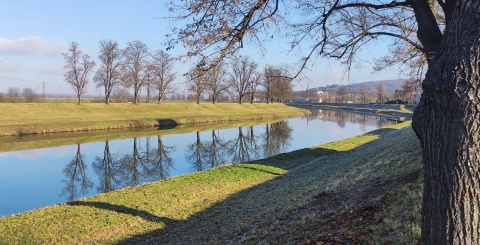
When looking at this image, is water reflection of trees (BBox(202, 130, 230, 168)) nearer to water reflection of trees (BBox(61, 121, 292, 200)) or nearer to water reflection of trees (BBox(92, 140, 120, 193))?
water reflection of trees (BBox(61, 121, 292, 200))

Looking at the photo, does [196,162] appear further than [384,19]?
Yes

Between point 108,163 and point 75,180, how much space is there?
4108 millimetres

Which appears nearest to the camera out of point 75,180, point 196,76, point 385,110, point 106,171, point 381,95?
point 196,76

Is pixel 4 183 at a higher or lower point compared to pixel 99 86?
lower

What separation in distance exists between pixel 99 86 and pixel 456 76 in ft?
197

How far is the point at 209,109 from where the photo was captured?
59594mm

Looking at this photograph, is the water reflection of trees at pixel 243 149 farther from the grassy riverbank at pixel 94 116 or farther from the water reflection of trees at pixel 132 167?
the grassy riverbank at pixel 94 116

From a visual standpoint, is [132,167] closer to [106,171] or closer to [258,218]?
[106,171]

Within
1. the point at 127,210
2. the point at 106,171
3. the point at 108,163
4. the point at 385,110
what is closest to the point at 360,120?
the point at 385,110

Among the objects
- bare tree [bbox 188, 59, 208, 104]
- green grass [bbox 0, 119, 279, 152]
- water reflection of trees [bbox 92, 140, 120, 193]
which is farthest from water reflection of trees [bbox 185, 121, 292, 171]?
bare tree [bbox 188, 59, 208, 104]

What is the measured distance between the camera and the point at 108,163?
2041cm

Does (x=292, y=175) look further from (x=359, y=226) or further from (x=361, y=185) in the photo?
(x=359, y=226)

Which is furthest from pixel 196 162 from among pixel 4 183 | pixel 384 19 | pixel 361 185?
pixel 384 19

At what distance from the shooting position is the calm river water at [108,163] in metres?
14.1
